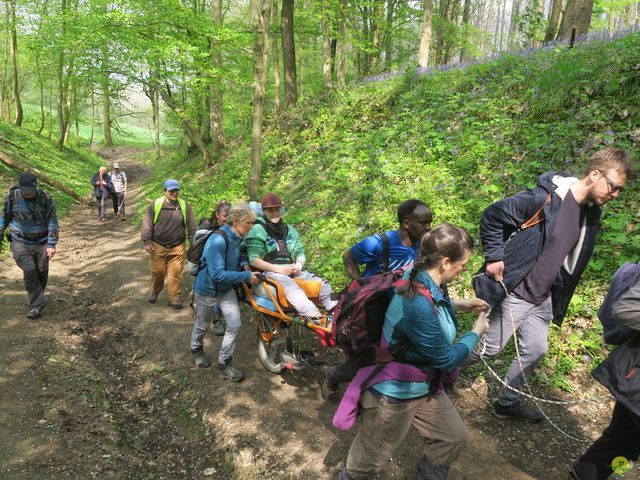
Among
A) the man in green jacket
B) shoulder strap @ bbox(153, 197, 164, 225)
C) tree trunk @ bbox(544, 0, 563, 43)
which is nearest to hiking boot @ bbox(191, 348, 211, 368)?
the man in green jacket

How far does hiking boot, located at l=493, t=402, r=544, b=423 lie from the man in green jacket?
2.06 m

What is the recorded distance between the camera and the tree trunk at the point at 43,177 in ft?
48.6

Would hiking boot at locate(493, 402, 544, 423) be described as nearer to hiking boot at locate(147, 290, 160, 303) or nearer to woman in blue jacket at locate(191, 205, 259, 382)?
woman in blue jacket at locate(191, 205, 259, 382)

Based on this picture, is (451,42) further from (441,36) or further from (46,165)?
(46,165)

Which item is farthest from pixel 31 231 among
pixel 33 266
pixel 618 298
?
pixel 618 298

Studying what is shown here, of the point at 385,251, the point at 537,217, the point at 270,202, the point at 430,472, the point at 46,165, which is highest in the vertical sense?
the point at 537,217

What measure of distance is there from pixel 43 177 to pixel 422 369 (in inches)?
715

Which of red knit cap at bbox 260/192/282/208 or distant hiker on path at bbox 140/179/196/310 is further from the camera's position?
distant hiker on path at bbox 140/179/196/310

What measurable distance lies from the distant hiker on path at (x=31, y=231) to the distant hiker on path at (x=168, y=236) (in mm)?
1456

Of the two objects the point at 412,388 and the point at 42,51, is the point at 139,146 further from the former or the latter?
the point at 412,388

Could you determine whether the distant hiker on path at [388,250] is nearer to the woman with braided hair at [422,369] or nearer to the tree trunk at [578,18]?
the woman with braided hair at [422,369]

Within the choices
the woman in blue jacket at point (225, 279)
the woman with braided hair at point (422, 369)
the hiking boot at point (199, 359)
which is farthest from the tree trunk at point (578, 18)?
the hiking boot at point (199, 359)

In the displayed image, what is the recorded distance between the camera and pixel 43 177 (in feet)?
51.8

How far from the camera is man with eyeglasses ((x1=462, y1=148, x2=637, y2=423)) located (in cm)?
326
